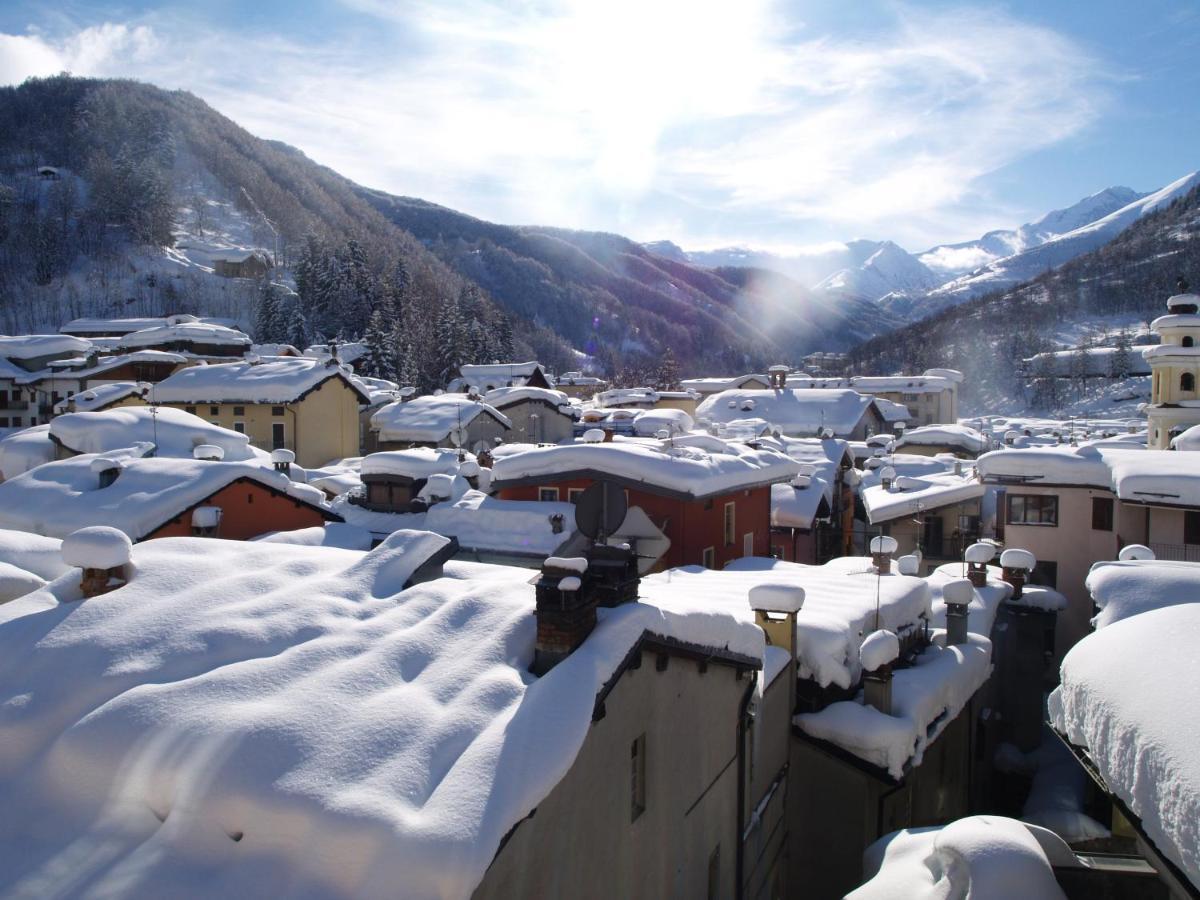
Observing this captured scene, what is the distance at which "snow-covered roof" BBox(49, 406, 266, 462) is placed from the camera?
25.9 meters

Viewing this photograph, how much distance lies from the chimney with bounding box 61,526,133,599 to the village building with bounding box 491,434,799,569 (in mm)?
12054

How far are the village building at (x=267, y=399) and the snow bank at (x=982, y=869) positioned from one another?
3603 centimetres

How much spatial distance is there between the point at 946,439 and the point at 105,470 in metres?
50.4

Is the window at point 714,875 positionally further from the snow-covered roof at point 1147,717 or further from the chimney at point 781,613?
the snow-covered roof at point 1147,717

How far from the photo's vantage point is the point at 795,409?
61.9 m

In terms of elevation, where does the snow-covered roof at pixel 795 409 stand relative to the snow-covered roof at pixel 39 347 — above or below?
below

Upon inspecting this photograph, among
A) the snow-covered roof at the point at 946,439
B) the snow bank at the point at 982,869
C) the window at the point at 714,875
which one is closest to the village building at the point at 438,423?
the snow-covered roof at the point at 946,439

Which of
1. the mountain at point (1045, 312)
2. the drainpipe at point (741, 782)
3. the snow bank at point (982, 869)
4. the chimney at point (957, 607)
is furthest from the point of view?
the mountain at point (1045, 312)

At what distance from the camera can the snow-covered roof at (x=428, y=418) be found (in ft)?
142

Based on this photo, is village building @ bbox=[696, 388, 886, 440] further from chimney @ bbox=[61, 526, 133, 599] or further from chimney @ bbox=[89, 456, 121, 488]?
chimney @ bbox=[61, 526, 133, 599]

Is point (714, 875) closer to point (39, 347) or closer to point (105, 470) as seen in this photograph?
point (105, 470)

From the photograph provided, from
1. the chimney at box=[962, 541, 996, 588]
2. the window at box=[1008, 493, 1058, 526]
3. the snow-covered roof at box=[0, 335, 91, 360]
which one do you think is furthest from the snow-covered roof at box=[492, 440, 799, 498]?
the snow-covered roof at box=[0, 335, 91, 360]

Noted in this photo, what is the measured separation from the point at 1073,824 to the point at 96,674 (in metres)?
16.8

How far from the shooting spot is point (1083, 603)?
23.0 meters
